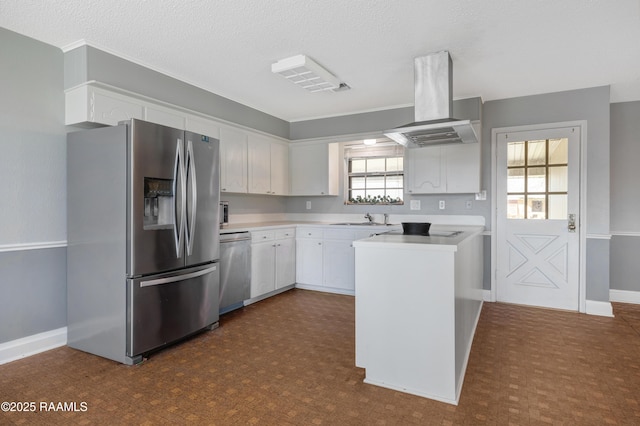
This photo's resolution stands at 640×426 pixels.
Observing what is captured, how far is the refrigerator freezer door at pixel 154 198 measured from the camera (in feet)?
8.62

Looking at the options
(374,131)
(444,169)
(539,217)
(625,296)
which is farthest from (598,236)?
(374,131)

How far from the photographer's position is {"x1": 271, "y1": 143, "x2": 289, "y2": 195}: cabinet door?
17.0 feet

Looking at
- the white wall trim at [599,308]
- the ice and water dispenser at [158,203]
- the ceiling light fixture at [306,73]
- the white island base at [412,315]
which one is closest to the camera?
the white island base at [412,315]

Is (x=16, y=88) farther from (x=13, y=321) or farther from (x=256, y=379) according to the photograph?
(x=256, y=379)

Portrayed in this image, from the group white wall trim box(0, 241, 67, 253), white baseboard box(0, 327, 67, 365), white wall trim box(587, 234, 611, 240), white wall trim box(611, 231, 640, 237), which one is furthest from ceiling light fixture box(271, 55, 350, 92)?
white wall trim box(611, 231, 640, 237)

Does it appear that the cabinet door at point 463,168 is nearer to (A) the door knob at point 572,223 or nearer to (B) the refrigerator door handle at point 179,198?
(A) the door knob at point 572,223

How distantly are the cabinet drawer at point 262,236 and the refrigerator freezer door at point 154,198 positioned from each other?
4.08 feet

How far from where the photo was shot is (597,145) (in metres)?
3.91

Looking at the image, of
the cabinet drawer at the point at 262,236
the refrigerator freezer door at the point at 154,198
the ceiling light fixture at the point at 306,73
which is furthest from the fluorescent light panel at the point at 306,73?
the cabinet drawer at the point at 262,236

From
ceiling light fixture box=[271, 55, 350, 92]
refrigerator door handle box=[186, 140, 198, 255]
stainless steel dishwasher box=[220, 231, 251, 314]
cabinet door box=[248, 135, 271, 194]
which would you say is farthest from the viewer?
cabinet door box=[248, 135, 271, 194]

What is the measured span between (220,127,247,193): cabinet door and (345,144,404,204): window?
1671mm

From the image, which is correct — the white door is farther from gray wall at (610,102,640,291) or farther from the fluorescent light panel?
the fluorescent light panel

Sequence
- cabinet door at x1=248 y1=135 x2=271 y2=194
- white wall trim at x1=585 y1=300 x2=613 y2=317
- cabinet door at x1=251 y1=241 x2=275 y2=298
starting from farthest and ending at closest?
1. cabinet door at x1=248 y1=135 x2=271 y2=194
2. cabinet door at x1=251 y1=241 x2=275 y2=298
3. white wall trim at x1=585 y1=300 x2=613 y2=317

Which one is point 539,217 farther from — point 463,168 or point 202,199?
point 202,199
